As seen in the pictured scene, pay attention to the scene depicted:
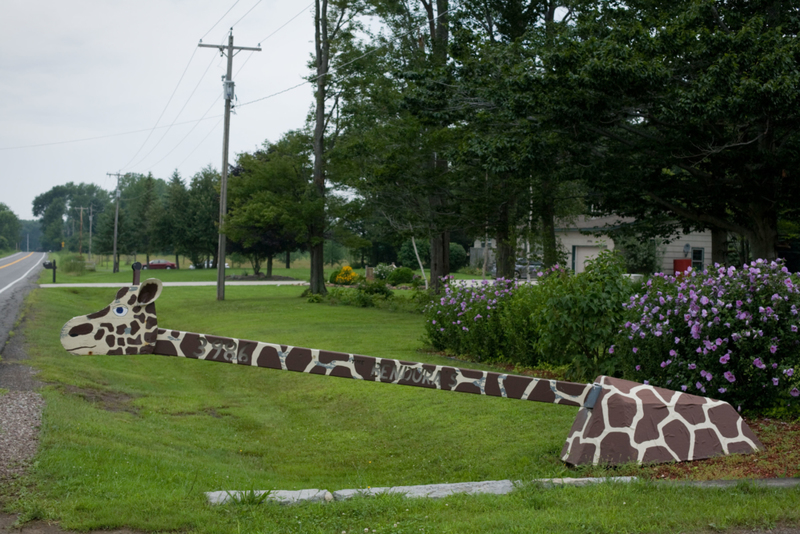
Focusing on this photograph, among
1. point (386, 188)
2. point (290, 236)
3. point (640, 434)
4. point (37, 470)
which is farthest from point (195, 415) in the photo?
point (290, 236)

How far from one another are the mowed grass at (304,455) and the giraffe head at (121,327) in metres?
→ 0.98

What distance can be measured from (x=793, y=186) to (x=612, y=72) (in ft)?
17.0

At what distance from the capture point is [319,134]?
29922mm

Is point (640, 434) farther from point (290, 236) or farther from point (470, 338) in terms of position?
point (290, 236)

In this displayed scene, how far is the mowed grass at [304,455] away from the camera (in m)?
4.06

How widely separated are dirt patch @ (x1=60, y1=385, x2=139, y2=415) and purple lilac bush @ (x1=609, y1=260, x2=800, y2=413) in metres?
6.63

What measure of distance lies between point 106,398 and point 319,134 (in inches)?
855

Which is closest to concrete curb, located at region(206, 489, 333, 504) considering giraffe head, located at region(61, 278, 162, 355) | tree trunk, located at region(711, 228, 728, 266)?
giraffe head, located at region(61, 278, 162, 355)

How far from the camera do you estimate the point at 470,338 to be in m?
12.1

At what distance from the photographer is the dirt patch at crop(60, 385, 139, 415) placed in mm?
9016

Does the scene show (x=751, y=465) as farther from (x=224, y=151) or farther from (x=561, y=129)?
(x=224, y=151)

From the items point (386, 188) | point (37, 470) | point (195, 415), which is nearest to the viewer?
point (37, 470)

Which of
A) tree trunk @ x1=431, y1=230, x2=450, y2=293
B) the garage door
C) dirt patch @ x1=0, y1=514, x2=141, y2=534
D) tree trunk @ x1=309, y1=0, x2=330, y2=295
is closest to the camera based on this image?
dirt patch @ x1=0, y1=514, x2=141, y2=534

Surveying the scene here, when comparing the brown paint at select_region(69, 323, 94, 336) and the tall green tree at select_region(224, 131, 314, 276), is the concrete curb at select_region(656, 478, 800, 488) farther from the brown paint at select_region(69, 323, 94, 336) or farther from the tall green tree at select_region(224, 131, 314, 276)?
the tall green tree at select_region(224, 131, 314, 276)
